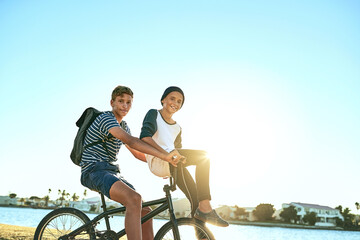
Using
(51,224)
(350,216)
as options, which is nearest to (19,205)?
(350,216)

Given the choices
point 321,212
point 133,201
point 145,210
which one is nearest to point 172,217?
point 145,210

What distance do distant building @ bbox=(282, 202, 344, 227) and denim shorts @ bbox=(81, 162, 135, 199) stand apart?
119m

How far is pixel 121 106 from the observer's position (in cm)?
440

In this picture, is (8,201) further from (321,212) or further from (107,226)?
(107,226)

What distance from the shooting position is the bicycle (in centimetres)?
400

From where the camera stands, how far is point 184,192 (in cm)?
404

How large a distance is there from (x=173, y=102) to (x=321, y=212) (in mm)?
130369

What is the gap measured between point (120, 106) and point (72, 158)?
0.90 metres

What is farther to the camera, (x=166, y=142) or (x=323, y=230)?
(x=323, y=230)

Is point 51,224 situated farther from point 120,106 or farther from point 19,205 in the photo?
point 19,205

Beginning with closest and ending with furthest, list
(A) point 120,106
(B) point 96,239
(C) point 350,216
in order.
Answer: (B) point 96,239
(A) point 120,106
(C) point 350,216

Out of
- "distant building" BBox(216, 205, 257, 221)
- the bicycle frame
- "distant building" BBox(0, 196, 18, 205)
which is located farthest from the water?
"distant building" BBox(0, 196, 18, 205)

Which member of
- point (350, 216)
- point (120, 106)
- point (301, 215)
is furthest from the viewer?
point (350, 216)

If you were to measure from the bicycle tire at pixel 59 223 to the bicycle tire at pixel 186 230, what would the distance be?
3.43 feet
